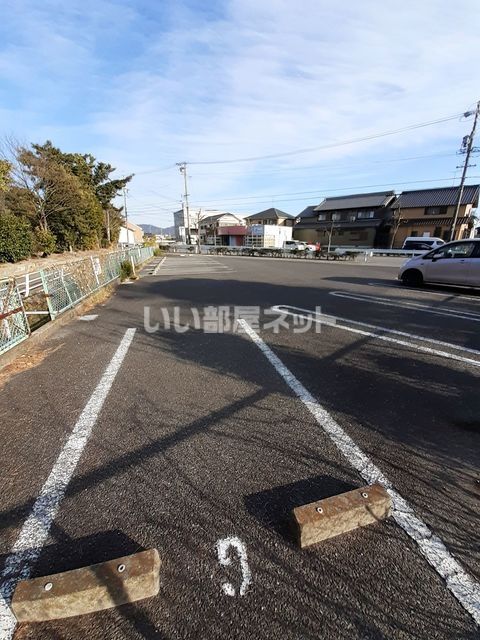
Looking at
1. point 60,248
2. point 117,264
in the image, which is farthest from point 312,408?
point 60,248

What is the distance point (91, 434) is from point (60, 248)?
2653 cm

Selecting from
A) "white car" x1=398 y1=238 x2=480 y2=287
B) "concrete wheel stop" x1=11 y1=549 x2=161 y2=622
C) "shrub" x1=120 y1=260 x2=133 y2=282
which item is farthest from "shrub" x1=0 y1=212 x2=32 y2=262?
"concrete wheel stop" x1=11 y1=549 x2=161 y2=622

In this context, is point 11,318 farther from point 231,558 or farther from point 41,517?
Answer: point 231,558

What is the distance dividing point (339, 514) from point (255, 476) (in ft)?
1.92

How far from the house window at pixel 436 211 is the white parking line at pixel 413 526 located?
3914cm

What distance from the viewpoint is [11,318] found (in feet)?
14.4

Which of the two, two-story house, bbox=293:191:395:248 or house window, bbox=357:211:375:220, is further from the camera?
house window, bbox=357:211:375:220

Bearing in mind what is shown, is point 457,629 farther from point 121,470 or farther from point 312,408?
point 121,470

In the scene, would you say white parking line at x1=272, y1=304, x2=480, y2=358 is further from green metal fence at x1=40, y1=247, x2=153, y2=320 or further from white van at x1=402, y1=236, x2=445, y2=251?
white van at x1=402, y1=236, x2=445, y2=251

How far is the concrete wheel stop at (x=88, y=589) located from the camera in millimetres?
1252

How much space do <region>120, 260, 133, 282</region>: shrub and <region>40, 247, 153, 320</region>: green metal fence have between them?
1568 millimetres

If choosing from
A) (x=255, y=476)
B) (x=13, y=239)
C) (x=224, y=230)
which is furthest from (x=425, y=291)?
(x=224, y=230)

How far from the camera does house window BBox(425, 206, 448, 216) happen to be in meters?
32.8

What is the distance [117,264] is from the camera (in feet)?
40.4
